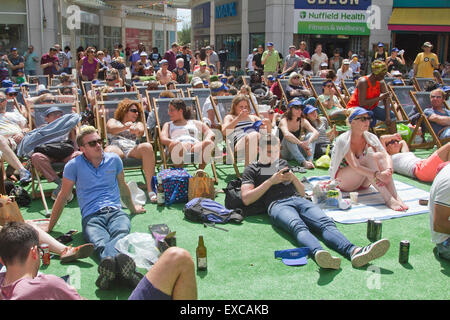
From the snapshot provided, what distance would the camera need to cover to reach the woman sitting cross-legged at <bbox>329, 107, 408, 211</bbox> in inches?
214

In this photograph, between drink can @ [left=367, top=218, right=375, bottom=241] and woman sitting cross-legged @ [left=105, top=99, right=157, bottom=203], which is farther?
woman sitting cross-legged @ [left=105, top=99, right=157, bottom=203]

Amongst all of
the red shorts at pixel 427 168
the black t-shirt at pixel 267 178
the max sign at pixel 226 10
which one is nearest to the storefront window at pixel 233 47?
the max sign at pixel 226 10

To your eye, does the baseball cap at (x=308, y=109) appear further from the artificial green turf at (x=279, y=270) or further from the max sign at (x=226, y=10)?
the max sign at (x=226, y=10)

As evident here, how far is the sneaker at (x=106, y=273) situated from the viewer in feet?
11.4

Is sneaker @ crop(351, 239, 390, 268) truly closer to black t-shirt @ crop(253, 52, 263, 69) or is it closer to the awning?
black t-shirt @ crop(253, 52, 263, 69)

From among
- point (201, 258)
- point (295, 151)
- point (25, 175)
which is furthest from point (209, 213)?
point (295, 151)

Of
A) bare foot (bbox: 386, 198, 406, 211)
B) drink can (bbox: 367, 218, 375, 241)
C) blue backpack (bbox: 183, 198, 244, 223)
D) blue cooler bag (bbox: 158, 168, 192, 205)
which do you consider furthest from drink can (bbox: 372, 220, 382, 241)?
blue cooler bag (bbox: 158, 168, 192, 205)

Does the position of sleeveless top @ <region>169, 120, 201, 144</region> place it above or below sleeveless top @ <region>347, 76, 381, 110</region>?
below

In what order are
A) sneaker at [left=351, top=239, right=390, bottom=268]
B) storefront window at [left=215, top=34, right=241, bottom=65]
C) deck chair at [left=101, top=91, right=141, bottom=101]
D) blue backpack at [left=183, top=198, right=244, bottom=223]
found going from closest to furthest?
sneaker at [left=351, top=239, right=390, bottom=268], blue backpack at [left=183, top=198, right=244, bottom=223], deck chair at [left=101, top=91, right=141, bottom=101], storefront window at [left=215, top=34, right=241, bottom=65]

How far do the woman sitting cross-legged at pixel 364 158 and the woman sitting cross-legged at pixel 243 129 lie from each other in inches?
44.9

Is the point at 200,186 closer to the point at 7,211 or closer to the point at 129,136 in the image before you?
the point at 129,136

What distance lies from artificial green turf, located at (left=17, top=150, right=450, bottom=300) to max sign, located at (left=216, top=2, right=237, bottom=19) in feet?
74.8

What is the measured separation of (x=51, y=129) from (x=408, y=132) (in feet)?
19.4

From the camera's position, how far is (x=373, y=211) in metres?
5.31
